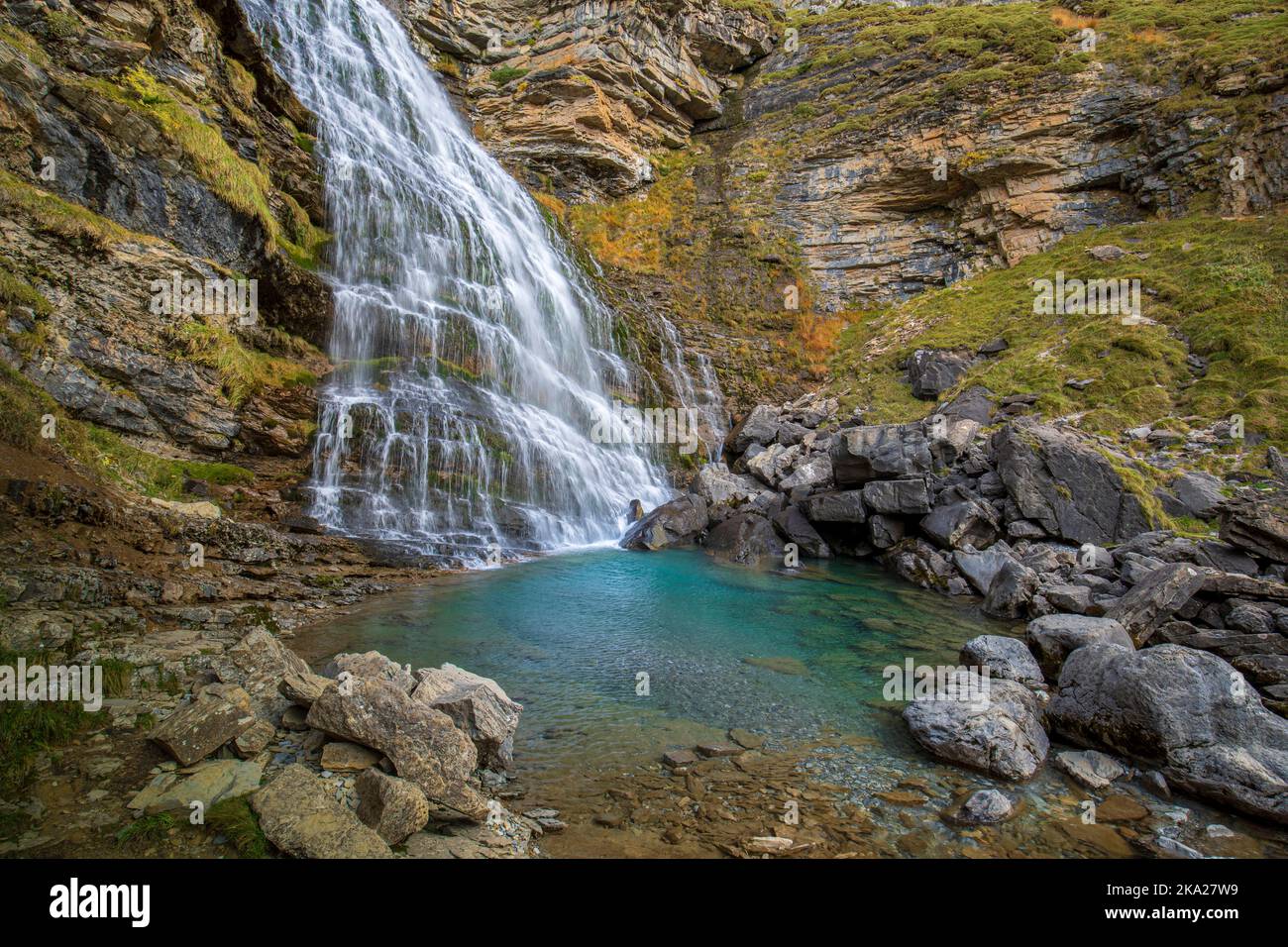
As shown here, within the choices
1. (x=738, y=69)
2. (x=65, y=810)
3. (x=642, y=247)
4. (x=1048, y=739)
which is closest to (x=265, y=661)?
(x=65, y=810)

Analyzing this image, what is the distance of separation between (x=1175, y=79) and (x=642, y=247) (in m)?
26.9

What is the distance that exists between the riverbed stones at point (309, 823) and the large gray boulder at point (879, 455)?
48.9 feet

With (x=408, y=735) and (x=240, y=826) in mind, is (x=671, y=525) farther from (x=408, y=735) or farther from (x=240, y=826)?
(x=240, y=826)

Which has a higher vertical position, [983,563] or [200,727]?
[200,727]

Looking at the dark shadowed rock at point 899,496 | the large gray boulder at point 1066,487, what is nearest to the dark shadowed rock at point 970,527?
the large gray boulder at point 1066,487

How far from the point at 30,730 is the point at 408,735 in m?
2.27

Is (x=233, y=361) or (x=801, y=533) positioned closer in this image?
(x=233, y=361)

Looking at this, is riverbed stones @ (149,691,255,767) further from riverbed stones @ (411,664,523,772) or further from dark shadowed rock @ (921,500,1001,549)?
dark shadowed rock @ (921,500,1001,549)

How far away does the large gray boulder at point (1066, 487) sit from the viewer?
40.5 feet

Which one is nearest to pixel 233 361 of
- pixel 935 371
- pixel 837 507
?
pixel 837 507

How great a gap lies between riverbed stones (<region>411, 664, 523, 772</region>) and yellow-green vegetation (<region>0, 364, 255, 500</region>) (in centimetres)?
698

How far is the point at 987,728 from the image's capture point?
510 cm

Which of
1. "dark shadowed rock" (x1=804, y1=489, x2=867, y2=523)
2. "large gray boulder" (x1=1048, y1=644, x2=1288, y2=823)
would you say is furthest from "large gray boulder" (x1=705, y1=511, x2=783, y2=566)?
"large gray boulder" (x1=1048, y1=644, x2=1288, y2=823)
